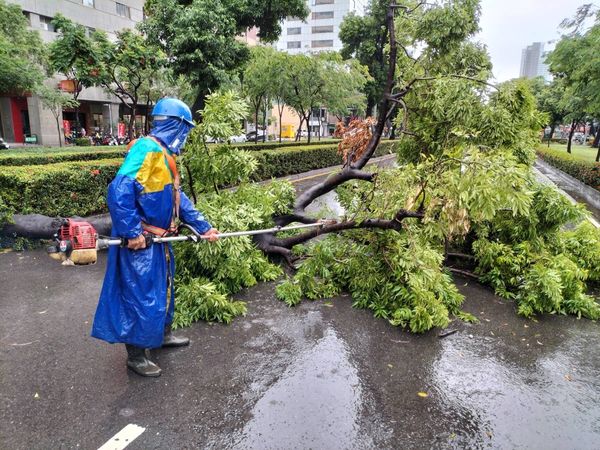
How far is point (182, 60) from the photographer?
11.6 metres

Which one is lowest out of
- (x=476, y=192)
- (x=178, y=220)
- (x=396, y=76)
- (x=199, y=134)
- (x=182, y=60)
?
(x=178, y=220)

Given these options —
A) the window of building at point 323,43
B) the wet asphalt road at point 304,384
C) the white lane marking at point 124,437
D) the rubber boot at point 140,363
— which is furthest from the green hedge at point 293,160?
the window of building at point 323,43

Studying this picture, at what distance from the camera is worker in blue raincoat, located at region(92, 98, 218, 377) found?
9.71 feet

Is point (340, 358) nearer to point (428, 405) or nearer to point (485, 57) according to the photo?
point (428, 405)

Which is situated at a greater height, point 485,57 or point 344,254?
point 485,57

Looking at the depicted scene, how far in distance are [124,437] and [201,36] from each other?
434 inches

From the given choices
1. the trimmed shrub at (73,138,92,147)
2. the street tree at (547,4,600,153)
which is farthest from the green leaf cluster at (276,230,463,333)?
the trimmed shrub at (73,138,92,147)

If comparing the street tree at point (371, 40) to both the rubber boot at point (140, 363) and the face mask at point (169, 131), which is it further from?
the rubber boot at point (140, 363)

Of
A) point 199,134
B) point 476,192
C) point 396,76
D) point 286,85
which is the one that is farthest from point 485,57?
point 286,85

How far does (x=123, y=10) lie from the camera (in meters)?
33.8

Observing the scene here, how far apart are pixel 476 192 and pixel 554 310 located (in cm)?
240

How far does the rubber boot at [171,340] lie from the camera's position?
145 inches

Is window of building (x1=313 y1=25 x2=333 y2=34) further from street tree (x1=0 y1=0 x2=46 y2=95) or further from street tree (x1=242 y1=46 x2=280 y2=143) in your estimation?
street tree (x1=0 y1=0 x2=46 y2=95)

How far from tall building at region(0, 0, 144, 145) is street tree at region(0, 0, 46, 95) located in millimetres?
7578
